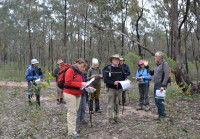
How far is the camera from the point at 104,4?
14.5 metres

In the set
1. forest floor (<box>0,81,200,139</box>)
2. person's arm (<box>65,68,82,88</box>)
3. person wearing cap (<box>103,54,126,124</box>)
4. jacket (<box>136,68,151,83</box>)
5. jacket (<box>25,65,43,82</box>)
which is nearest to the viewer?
forest floor (<box>0,81,200,139</box>)

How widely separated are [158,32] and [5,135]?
33.7 m

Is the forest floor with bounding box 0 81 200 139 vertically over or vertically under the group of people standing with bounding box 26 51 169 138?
under

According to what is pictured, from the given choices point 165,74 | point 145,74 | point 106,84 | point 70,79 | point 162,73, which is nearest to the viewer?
point 70,79

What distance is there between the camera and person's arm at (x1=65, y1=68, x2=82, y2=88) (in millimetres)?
3795

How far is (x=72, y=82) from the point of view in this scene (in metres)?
3.83

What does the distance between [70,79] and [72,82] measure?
7cm

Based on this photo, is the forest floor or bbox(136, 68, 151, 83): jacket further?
bbox(136, 68, 151, 83): jacket

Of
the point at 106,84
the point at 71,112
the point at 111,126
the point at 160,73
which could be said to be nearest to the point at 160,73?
the point at 160,73

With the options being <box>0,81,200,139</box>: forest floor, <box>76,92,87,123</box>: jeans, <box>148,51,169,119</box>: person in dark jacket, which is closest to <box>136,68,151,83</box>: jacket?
<box>0,81,200,139</box>: forest floor

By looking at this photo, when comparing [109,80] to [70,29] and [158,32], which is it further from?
[158,32]

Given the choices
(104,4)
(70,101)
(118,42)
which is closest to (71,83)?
(70,101)

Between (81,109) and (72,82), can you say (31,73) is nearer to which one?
(81,109)

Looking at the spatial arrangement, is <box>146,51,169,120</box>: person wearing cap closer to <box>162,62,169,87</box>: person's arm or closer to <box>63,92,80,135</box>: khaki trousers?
<box>162,62,169,87</box>: person's arm
